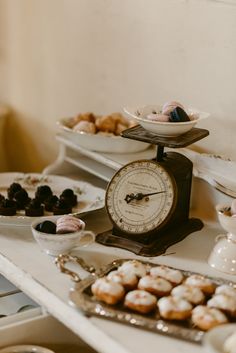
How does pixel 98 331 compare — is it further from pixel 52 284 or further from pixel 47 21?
pixel 47 21

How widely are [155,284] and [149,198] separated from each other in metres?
0.27

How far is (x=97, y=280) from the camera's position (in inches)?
52.1

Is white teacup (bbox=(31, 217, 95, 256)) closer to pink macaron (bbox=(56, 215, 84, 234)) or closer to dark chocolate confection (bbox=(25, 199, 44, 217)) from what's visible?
pink macaron (bbox=(56, 215, 84, 234))

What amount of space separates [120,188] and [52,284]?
29 cm

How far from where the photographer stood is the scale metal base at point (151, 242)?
1.52 metres

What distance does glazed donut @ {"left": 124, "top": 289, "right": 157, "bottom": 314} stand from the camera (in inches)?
49.0

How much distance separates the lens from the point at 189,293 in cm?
128

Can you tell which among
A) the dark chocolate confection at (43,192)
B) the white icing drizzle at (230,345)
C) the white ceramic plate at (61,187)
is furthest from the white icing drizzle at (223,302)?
the dark chocolate confection at (43,192)

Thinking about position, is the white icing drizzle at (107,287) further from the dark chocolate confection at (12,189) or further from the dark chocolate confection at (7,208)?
the dark chocolate confection at (12,189)

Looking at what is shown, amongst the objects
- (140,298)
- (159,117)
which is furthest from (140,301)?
(159,117)

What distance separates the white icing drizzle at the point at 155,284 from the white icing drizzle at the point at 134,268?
30mm

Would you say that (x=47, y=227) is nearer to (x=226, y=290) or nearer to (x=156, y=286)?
(x=156, y=286)

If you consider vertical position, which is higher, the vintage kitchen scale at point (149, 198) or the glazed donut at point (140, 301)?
the vintage kitchen scale at point (149, 198)

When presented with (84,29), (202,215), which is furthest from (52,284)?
(84,29)
